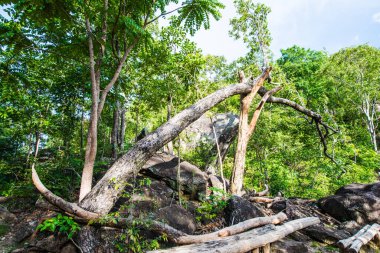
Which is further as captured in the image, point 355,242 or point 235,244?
point 355,242

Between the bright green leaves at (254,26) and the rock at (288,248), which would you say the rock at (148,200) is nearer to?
the rock at (288,248)

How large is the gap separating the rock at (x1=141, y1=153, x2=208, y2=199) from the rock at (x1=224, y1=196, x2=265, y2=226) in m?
1.68

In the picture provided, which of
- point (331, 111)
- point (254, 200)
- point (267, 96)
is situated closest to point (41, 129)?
point (254, 200)

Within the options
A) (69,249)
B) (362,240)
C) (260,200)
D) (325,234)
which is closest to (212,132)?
(260,200)

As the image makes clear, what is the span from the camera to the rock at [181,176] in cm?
716

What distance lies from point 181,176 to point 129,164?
2.94 m

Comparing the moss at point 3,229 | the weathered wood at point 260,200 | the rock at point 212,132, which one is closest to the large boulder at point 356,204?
the weathered wood at point 260,200

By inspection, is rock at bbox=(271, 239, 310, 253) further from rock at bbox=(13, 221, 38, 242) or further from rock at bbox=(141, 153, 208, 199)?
rock at bbox=(13, 221, 38, 242)

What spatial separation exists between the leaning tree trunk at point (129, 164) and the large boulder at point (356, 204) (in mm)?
5270

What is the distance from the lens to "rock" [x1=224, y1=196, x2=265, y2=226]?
509 centimetres

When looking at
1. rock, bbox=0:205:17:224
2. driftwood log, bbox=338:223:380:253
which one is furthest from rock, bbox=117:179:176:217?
driftwood log, bbox=338:223:380:253

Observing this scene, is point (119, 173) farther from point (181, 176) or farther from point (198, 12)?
point (198, 12)

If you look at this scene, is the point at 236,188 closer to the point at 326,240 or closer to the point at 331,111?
the point at 326,240

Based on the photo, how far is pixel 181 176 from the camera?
7.34 meters
